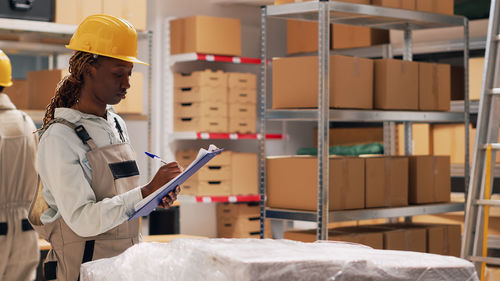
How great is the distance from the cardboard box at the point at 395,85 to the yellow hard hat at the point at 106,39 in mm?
2388

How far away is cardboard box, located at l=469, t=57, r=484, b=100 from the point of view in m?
5.77

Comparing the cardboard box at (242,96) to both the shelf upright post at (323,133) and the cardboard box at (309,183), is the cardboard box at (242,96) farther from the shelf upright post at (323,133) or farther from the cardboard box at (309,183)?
the shelf upright post at (323,133)

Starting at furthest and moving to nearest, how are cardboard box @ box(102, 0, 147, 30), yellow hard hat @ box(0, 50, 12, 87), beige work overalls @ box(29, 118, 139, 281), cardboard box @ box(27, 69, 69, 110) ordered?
cardboard box @ box(102, 0, 147, 30)
cardboard box @ box(27, 69, 69, 110)
yellow hard hat @ box(0, 50, 12, 87)
beige work overalls @ box(29, 118, 139, 281)

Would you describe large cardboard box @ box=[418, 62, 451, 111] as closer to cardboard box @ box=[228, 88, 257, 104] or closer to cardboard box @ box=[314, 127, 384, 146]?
cardboard box @ box=[314, 127, 384, 146]

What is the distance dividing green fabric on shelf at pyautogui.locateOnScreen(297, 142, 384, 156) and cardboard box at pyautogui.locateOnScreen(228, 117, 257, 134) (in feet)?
3.02

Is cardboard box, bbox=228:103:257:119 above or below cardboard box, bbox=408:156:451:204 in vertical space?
above

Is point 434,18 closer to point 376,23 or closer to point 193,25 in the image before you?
point 376,23

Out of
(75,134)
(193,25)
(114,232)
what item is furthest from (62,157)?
(193,25)

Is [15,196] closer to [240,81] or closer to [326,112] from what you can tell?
[326,112]

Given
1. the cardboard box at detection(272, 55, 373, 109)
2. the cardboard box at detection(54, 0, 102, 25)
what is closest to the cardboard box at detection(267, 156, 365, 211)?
the cardboard box at detection(272, 55, 373, 109)

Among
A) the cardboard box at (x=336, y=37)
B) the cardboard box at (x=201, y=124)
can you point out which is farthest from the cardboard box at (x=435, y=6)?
the cardboard box at (x=201, y=124)

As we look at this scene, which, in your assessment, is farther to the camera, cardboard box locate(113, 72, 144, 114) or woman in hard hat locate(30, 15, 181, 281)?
cardboard box locate(113, 72, 144, 114)

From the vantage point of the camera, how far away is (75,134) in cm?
226

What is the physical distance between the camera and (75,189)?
2.15 meters
